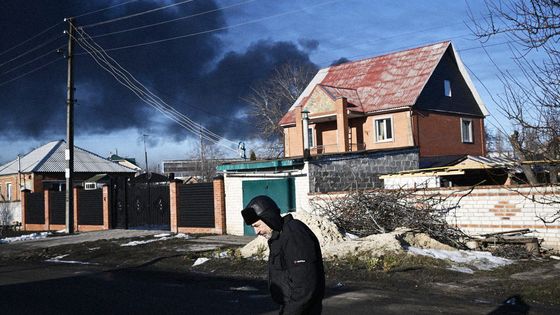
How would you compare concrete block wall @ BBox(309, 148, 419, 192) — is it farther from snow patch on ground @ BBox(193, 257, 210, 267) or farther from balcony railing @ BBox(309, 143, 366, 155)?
balcony railing @ BBox(309, 143, 366, 155)

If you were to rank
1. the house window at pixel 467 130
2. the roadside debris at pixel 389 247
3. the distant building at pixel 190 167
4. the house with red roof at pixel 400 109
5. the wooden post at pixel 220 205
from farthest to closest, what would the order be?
the distant building at pixel 190 167 → the house window at pixel 467 130 → the house with red roof at pixel 400 109 → the wooden post at pixel 220 205 → the roadside debris at pixel 389 247

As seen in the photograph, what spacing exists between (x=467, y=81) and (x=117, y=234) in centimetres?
2352

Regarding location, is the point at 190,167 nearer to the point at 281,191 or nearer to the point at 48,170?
the point at 48,170

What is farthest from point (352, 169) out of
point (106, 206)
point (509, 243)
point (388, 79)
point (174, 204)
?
point (388, 79)

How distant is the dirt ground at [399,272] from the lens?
956 centimetres

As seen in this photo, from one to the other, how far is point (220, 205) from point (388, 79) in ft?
56.3

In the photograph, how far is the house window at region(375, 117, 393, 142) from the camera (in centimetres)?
3381

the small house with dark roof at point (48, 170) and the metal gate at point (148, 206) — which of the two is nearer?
the metal gate at point (148, 206)

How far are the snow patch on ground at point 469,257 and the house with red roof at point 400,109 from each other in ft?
59.7

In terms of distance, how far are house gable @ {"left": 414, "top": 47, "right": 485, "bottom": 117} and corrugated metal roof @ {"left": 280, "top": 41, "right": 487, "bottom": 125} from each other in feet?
1.08

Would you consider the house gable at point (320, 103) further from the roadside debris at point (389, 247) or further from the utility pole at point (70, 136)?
the roadside debris at point (389, 247)

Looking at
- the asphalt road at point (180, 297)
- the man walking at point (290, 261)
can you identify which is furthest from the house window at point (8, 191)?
the man walking at point (290, 261)

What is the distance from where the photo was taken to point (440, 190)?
1620cm

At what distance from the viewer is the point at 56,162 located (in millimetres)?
47906
